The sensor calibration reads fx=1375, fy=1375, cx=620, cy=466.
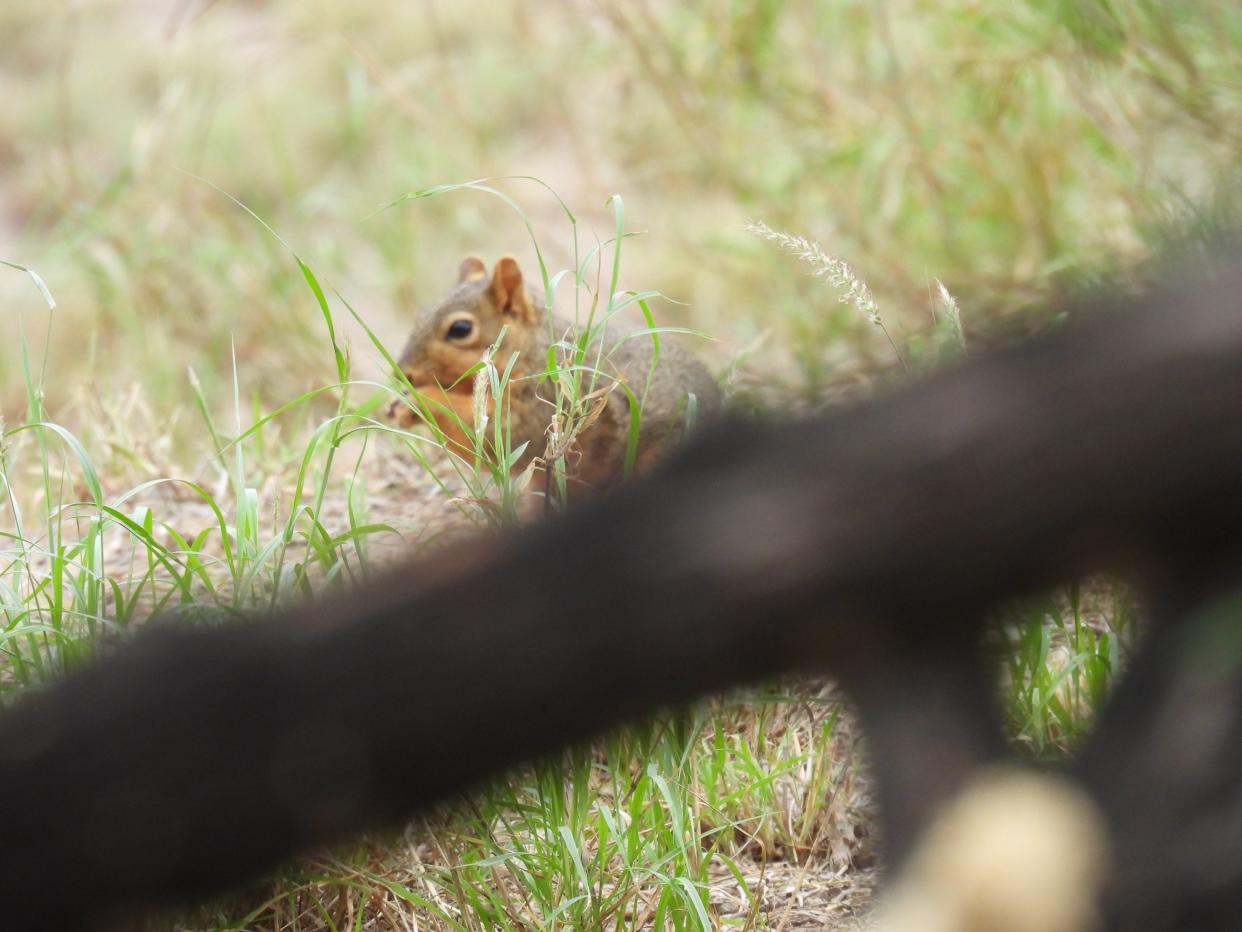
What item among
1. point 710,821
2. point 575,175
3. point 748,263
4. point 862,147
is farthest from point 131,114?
point 710,821

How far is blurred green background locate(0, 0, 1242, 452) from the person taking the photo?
3.43m

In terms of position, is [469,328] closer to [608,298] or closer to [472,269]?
[472,269]

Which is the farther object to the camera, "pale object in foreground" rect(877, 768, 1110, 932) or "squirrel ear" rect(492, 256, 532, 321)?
"squirrel ear" rect(492, 256, 532, 321)

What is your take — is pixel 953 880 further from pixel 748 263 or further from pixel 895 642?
pixel 748 263

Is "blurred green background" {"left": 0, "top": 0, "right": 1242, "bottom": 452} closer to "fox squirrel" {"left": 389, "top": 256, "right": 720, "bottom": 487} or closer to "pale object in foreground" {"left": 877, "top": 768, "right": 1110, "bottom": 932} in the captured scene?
"fox squirrel" {"left": 389, "top": 256, "right": 720, "bottom": 487}

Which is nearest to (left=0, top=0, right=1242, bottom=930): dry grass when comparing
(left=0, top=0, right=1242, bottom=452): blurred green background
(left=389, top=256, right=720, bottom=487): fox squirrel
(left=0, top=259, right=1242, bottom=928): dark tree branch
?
(left=0, top=0, right=1242, bottom=452): blurred green background

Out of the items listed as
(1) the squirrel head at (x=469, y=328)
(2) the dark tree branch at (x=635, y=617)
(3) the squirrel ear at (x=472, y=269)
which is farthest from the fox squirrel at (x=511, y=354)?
(2) the dark tree branch at (x=635, y=617)

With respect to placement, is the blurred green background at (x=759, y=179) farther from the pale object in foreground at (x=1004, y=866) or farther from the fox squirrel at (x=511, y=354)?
the pale object in foreground at (x=1004, y=866)

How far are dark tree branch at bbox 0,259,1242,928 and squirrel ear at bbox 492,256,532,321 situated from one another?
2176 mm

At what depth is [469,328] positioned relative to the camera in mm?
2973

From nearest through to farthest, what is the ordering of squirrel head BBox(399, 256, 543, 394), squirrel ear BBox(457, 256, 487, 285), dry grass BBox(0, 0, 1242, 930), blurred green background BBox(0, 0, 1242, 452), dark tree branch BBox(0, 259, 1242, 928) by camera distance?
dark tree branch BBox(0, 259, 1242, 928) → dry grass BBox(0, 0, 1242, 930) → squirrel head BBox(399, 256, 543, 394) → squirrel ear BBox(457, 256, 487, 285) → blurred green background BBox(0, 0, 1242, 452)

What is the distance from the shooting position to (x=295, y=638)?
0.85 meters

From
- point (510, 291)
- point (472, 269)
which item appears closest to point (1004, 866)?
point (510, 291)

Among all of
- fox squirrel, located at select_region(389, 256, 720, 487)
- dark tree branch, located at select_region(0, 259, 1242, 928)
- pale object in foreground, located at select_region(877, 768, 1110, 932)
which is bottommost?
pale object in foreground, located at select_region(877, 768, 1110, 932)
